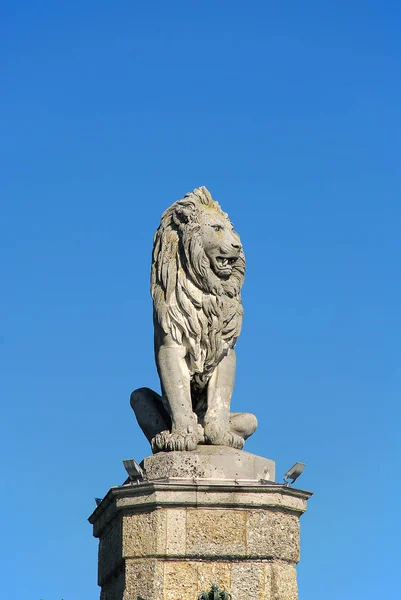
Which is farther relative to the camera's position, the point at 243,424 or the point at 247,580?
the point at 243,424

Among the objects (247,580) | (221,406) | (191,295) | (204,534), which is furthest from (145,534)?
(191,295)

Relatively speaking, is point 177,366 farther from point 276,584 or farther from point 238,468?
point 276,584

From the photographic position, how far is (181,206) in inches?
714

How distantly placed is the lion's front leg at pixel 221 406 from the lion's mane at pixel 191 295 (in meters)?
0.11

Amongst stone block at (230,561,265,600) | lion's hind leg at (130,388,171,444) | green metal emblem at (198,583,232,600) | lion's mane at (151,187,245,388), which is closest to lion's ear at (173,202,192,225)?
lion's mane at (151,187,245,388)

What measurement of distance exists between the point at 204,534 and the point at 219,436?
1.43 m

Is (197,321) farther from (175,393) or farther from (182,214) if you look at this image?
(182,214)

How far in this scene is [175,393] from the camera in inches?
699

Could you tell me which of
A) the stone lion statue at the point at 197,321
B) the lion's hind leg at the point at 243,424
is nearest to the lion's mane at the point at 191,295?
the stone lion statue at the point at 197,321

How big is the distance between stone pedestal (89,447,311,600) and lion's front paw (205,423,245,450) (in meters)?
0.54

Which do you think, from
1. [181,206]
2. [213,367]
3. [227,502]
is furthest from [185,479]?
[181,206]

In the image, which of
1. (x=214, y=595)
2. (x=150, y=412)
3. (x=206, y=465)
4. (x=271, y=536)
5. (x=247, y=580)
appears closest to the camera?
(x=214, y=595)

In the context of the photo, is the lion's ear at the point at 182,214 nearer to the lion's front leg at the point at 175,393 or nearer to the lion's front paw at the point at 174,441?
the lion's front leg at the point at 175,393

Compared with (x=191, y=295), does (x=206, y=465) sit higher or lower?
lower
